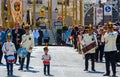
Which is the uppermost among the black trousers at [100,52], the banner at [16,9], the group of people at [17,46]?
the banner at [16,9]

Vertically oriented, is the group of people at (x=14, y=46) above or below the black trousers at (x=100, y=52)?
above

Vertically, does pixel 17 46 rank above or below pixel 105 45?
below

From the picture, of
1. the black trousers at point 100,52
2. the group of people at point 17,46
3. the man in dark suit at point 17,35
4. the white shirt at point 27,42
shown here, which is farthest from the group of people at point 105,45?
the man in dark suit at point 17,35

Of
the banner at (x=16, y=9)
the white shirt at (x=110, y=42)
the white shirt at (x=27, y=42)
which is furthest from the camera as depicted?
the banner at (x=16, y=9)

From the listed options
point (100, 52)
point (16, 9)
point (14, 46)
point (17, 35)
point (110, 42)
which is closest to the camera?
point (110, 42)

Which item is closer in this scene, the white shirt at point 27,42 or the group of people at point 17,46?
the group of people at point 17,46

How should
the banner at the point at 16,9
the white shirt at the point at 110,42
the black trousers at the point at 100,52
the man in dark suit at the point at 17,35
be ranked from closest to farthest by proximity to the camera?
1. the white shirt at the point at 110,42
2. the man in dark suit at the point at 17,35
3. the black trousers at the point at 100,52
4. the banner at the point at 16,9

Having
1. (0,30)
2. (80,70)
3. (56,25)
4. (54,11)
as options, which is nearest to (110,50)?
(80,70)

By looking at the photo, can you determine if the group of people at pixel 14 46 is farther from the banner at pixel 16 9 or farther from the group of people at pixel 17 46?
the banner at pixel 16 9

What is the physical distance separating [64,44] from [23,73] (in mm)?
28244

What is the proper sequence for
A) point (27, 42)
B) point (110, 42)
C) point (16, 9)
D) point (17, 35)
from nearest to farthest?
1. point (110, 42)
2. point (27, 42)
3. point (17, 35)
4. point (16, 9)

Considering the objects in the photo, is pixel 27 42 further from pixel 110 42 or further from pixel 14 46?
pixel 110 42

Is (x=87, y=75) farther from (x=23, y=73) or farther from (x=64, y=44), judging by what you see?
(x=64, y=44)

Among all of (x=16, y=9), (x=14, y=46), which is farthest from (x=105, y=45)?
(x=16, y=9)
